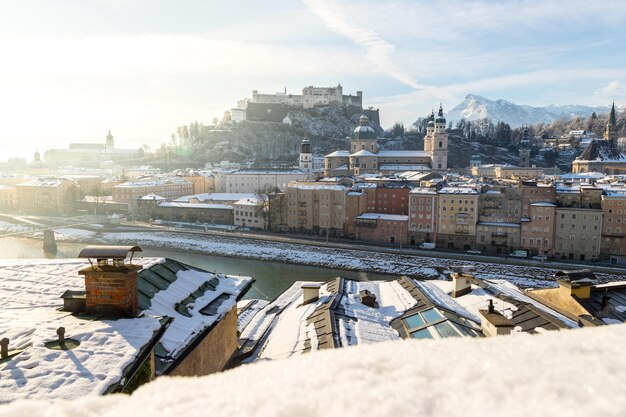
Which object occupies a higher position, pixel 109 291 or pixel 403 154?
pixel 403 154

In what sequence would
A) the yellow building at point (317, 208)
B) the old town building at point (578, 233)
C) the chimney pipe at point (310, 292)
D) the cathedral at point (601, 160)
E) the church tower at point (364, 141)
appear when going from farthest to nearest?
1. the cathedral at point (601, 160)
2. the church tower at point (364, 141)
3. the yellow building at point (317, 208)
4. the old town building at point (578, 233)
5. the chimney pipe at point (310, 292)

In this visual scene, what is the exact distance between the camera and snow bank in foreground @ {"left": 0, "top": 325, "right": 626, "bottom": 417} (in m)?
1.23

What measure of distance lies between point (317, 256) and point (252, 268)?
17.5 feet

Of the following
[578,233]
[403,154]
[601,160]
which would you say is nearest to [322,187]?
[578,233]

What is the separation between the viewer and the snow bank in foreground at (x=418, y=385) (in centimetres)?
123

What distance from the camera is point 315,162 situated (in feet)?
251

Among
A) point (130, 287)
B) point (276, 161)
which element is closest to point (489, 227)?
point (130, 287)

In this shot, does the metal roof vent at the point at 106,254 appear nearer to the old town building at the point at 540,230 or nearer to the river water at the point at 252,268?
the river water at the point at 252,268

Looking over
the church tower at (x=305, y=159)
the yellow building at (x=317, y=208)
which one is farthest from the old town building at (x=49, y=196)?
the yellow building at (x=317, y=208)

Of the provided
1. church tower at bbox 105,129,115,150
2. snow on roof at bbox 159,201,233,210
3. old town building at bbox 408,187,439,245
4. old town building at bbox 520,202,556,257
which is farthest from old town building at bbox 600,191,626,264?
church tower at bbox 105,129,115,150

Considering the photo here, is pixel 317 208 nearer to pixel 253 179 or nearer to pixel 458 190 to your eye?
pixel 458 190

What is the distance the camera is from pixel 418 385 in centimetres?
135

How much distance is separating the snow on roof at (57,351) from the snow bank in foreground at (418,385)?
255 centimetres

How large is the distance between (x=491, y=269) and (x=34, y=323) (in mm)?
29581
